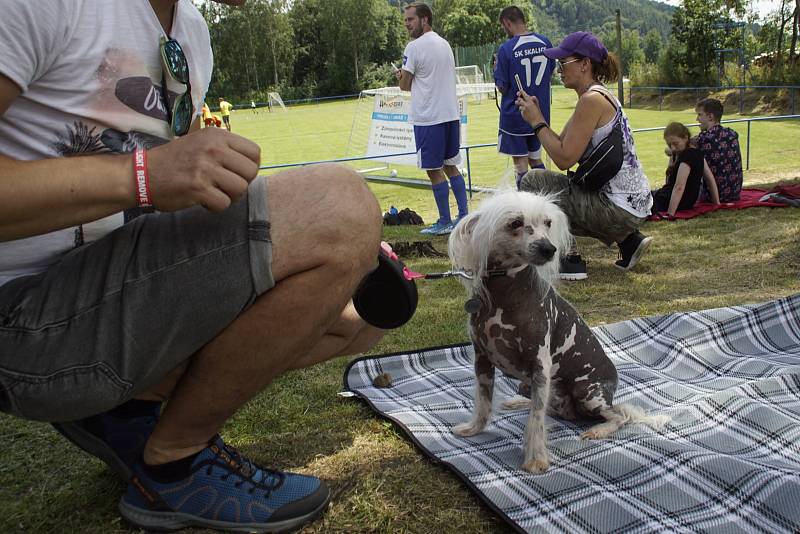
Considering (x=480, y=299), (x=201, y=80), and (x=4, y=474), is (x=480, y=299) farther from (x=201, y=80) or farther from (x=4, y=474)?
(x=4, y=474)

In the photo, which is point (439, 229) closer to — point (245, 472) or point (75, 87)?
point (245, 472)

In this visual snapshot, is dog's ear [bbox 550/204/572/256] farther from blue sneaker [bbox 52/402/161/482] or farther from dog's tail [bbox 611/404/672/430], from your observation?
blue sneaker [bbox 52/402/161/482]

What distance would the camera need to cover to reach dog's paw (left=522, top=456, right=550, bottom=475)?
2.21 m

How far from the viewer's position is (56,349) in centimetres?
146

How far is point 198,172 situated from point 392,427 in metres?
1.48

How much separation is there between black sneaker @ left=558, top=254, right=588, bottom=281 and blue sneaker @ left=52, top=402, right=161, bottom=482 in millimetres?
3692

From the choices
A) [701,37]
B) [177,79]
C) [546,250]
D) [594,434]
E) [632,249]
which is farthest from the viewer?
[701,37]

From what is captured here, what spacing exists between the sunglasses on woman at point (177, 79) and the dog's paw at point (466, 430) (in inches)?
56.1

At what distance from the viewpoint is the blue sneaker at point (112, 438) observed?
6.27 feet

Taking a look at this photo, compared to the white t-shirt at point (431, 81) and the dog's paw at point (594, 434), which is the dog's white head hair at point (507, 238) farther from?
the white t-shirt at point (431, 81)

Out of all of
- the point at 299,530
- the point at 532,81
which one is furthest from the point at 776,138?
the point at 299,530

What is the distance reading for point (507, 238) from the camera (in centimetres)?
239

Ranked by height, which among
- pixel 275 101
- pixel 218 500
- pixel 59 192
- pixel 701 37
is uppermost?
pixel 701 37

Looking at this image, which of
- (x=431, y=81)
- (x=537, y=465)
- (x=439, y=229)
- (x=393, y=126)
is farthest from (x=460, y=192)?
(x=537, y=465)
